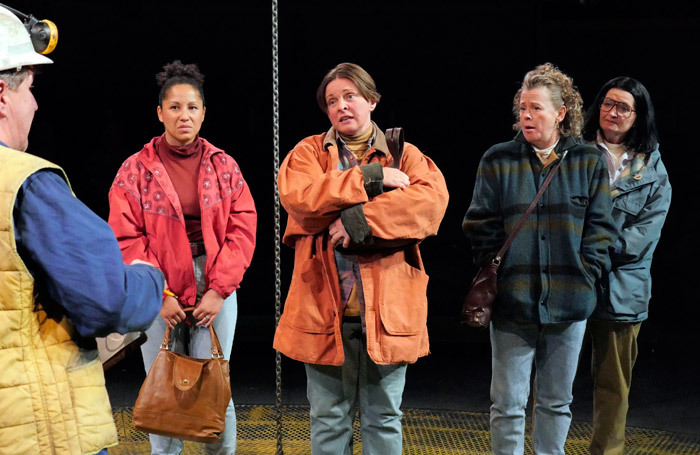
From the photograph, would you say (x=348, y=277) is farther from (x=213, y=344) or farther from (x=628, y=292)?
(x=628, y=292)

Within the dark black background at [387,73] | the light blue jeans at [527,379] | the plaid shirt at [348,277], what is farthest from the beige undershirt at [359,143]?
the dark black background at [387,73]

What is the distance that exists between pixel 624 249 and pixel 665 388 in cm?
189

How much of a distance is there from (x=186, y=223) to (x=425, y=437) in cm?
158

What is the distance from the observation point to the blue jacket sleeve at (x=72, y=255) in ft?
4.88

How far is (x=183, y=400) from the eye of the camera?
2527 millimetres

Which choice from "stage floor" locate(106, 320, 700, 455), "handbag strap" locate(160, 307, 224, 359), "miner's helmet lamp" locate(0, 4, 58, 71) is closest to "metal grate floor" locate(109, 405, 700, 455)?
"stage floor" locate(106, 320, 700, 455)

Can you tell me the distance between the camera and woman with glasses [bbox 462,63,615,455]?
2.68 metres

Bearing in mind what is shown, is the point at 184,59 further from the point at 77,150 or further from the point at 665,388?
the point at 665,388

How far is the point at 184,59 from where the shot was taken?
5520mm

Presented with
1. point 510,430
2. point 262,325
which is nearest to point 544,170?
point 510,430

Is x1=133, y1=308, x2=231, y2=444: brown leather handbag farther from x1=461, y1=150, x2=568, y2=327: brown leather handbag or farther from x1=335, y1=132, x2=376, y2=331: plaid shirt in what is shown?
x1=461, y1=150, x2=568, y2=327: brown leather handbag

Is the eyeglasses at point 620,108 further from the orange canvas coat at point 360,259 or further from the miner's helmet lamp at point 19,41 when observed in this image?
the miner's helmet lamp at point 19,41

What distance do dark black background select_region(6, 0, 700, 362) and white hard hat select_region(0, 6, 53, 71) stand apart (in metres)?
3.92

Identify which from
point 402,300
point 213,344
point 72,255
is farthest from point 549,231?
point 72,255
